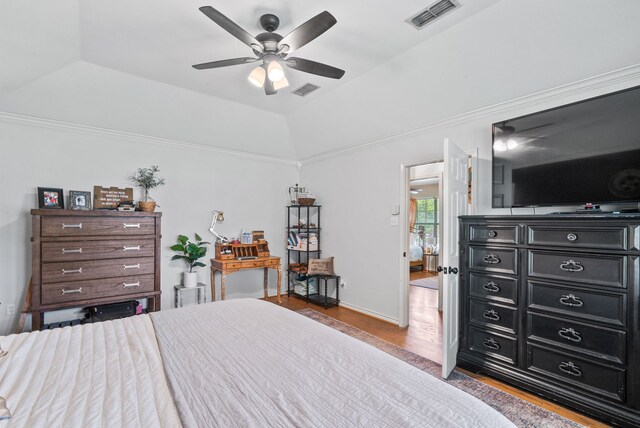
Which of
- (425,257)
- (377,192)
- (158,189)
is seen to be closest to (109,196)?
(158,189)

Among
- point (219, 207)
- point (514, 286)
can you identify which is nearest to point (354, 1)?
point (514, 286)

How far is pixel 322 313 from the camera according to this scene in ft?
14.0

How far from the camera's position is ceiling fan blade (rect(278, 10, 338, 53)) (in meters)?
→ 1.80

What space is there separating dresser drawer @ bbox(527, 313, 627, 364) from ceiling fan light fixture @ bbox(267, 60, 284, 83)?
2.63m

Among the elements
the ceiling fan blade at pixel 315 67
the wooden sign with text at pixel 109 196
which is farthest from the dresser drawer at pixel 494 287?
the wooden sign with text at pixel 109 196

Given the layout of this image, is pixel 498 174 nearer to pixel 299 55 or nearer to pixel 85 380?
pixel 299 55

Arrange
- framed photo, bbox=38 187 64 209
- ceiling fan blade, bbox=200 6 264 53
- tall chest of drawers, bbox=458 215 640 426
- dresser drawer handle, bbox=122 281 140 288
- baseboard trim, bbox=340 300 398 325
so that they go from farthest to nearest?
baseboard trim, bbox=340 300 398 325, dresser drawer handle, bbox=122 281 140 288, framed photo, bbox=38 187 64 209, tall chest of drawers, bbox=458 215 640 426, ceiling fan blade, bbox=200 6 264 53

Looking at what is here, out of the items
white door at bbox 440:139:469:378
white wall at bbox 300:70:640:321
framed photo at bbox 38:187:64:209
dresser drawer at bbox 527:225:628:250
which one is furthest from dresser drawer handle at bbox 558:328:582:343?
framed photo at bbox 38:187:64:209

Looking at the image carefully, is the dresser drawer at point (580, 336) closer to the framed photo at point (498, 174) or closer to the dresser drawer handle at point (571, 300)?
the dresser drawer handle at point (571, 300)

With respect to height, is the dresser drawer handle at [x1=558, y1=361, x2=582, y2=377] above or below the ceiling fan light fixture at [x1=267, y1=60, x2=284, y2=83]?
below

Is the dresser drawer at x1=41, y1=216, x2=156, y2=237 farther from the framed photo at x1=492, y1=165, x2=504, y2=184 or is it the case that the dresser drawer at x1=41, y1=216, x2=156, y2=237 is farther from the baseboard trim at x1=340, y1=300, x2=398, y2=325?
the framed photo at x1=492, y1=165, x2=504, y2=184

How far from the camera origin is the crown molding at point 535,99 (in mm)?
2277

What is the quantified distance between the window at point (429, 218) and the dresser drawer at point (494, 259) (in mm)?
6173

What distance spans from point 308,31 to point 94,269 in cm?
311
